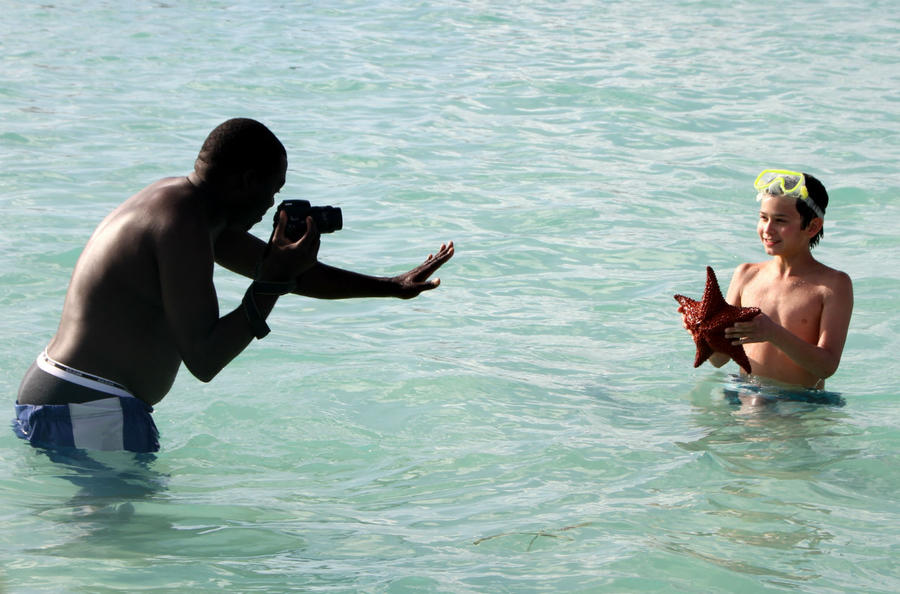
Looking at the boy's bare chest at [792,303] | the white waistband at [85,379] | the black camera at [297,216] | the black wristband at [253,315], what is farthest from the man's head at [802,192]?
the white waistband at [85,379]

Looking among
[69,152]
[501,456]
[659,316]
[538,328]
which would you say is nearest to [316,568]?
[501,456]

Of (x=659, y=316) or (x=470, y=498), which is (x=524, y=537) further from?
(x=659, y=316)

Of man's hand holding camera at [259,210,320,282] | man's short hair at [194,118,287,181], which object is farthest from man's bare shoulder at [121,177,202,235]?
man's hand holding camera at [259,210,320,282]

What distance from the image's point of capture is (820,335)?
5.57m

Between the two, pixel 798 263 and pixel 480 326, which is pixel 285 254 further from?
pixel 480 326

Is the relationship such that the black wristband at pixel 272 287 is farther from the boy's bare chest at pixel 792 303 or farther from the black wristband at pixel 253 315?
the boy's bare chest at pixel 792 303

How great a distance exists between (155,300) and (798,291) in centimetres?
312

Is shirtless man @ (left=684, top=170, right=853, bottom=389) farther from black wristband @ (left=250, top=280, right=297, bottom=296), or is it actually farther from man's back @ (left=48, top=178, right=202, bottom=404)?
man's back @ (left=48, top=178, right=202, bottom=404)

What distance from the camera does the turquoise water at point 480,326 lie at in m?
4.12

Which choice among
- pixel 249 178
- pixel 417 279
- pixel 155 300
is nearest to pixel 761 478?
pixel 417 279

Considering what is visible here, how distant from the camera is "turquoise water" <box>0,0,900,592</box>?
4.12 metres

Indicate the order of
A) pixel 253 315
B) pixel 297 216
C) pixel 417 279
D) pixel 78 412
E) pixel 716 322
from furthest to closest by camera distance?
pixel 716 322 < pixel 417 279 < pixel 78 412 < pixel 297 216 < pixel 253 315

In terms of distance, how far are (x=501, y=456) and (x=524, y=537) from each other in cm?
102

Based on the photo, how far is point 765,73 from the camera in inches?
608
